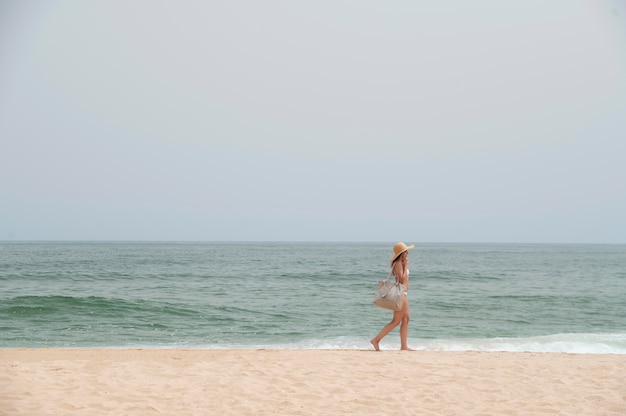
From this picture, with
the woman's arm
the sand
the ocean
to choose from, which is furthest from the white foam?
the woman's arm

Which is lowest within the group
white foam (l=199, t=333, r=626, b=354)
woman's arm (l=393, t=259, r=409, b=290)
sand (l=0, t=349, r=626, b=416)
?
white foam (l=199, t=333, r=626, b=354)

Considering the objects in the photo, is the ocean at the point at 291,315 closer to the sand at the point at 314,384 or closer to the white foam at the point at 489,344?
the white foam at the point at 489,344

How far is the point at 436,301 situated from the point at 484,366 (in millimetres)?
12632

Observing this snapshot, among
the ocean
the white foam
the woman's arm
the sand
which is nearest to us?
the sand

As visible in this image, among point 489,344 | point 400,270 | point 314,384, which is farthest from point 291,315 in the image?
point 314,384

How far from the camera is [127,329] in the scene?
44.6 feet

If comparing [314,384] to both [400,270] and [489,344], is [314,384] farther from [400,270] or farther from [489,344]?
[489,344]

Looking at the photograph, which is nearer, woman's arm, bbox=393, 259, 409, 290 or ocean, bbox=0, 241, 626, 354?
woman's arm, bbox=393, 259, 409, 290

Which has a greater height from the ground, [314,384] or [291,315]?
[314,384]

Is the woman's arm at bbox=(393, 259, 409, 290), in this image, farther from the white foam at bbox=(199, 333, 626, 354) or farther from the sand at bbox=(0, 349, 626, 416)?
the white foam at bbox=(199, 333, 626, 354)

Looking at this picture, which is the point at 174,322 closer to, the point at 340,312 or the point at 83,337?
the point at 83,337

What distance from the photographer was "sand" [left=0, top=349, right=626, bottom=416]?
18.2ft

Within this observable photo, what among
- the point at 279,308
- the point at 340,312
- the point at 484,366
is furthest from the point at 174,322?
the point at 484,366

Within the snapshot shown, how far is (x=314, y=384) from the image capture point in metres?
6.43
